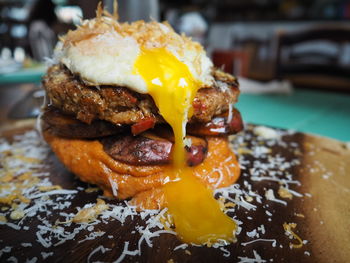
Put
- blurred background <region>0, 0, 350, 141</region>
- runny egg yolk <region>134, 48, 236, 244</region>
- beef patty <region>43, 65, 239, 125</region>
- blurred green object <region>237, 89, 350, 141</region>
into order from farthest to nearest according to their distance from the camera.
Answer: blurred background <region>0, 0, 350, 141</region> → blurred green object <region>237, 89, 350, 141</region> → beef patty <region>43, 65, 239, 125</region> → runny egg yolk <region>134, 48, 236, 244</region>

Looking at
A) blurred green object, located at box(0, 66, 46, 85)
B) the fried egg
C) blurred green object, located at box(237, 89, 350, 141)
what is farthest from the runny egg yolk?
blurred green object, located at box(0, 66, 46, 85)

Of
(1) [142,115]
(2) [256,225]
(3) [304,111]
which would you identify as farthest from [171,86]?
(3) [304,111]

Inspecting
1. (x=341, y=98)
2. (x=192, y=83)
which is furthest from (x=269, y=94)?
(x=192, y=83)

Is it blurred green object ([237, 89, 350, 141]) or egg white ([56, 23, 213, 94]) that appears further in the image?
blurred green object ([237, 89, 350, 141])

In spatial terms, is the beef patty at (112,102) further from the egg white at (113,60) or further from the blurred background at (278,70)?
the blurred background at (278,70)

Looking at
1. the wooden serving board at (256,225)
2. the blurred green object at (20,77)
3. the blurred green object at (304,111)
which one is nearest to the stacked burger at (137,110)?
the wooden serving board at (256,225)

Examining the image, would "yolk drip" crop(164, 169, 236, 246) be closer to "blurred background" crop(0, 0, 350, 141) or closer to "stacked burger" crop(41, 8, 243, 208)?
"stacked burger" crop(41, 8, 243, 208)

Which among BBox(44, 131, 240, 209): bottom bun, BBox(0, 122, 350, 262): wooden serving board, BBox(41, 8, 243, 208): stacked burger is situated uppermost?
BBox(41, 8, 243, 208): stacked burger
